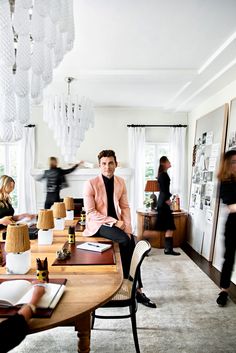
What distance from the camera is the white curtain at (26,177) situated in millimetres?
5715

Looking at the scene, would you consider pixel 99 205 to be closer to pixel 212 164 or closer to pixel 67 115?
pixel 67 115

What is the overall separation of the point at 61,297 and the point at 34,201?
4.59 meters

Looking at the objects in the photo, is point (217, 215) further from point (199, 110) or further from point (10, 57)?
point (10, 57)

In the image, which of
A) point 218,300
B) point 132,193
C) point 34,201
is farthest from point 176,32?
point 34,201

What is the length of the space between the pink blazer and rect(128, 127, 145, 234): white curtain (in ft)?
10.6

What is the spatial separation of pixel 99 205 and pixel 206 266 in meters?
2.33

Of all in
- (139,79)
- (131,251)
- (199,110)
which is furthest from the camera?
(199,110)

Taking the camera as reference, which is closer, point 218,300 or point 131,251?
point 131,251

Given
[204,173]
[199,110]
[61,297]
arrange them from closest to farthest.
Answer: [61,297]
[204,173]
[199,110]

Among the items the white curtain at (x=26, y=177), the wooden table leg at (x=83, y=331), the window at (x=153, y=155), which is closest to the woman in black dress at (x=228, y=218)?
the wooden table leg at (x=83, y=331)

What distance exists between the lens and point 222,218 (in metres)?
4.00

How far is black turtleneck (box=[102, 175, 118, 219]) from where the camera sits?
8.50ft

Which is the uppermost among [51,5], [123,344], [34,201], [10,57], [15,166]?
[51,5]

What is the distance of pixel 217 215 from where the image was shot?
165 inches
